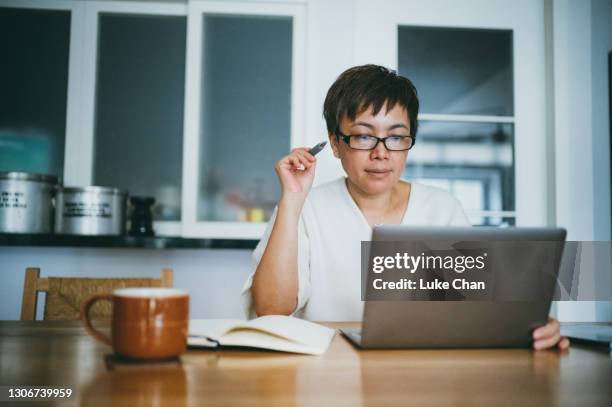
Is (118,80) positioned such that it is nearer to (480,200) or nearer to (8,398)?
(480,200)

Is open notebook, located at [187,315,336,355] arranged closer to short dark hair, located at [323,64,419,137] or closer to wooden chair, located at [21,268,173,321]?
wooden chair, located at [21,268,173,321]

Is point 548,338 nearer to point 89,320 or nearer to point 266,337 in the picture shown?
point 266,337

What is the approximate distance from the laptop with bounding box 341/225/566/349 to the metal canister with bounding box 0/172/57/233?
5.90 ft

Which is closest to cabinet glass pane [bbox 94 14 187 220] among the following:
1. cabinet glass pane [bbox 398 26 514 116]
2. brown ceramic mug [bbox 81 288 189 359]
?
cabinet glass pane [bbox 398 26 514 116]

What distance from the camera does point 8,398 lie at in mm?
529

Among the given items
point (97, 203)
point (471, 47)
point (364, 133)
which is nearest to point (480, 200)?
point (471, 47)

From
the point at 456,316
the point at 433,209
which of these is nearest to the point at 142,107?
the point at 433,209

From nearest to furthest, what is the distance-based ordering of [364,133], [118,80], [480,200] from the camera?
[364,133] → [480,200] → [118,80]

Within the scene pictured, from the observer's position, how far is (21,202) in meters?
2.10

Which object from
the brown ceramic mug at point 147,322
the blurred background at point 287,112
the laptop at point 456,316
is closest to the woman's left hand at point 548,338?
the laptop at point 456,316

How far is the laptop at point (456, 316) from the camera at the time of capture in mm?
718

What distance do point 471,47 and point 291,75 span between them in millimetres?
1000

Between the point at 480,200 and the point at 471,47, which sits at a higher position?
the point at 471,47

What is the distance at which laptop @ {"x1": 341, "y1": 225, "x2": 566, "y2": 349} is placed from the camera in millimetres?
718
